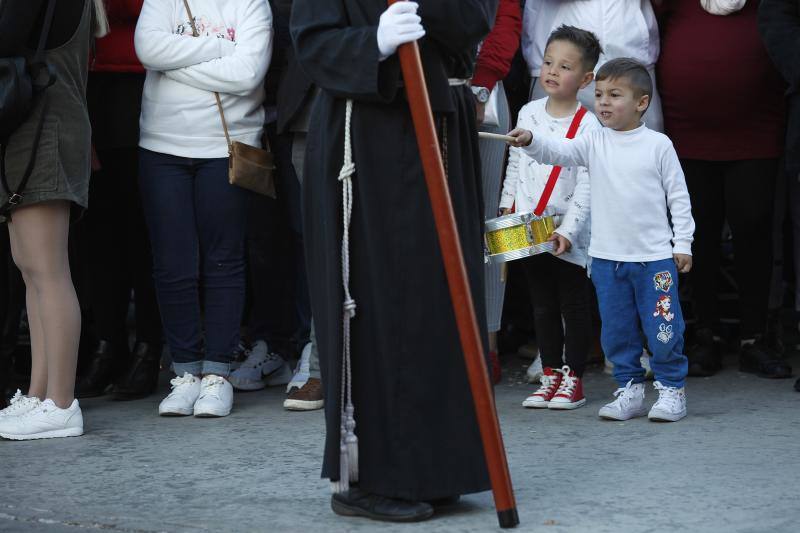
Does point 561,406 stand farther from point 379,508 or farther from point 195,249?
point 379,508

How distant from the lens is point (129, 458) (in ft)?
15.5

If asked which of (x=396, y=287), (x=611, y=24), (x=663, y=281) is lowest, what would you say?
(x=663, y=281)

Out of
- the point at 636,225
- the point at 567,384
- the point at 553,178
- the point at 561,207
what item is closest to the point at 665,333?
the point at 636,225

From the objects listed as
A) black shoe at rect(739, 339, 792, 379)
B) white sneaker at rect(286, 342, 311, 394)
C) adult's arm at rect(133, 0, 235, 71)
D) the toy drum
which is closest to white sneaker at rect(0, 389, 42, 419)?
white sneaker at rect(286, 342, 311, 394)

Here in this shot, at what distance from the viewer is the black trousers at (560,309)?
5.62m

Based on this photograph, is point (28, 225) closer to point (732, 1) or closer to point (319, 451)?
point (319, 451)

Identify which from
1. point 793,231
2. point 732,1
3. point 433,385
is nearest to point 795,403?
point 793,231

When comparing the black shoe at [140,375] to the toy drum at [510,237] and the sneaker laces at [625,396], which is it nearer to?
the toy drum at [510,237]

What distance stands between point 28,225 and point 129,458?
3.30 feet

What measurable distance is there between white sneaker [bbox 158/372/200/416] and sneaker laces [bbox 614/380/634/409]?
1.76m

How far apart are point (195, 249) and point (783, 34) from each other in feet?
8.83

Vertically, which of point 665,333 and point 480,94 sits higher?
point 480,94

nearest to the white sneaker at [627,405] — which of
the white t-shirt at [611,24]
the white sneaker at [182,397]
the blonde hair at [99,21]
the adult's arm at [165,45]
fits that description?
the white t-shirt at [611,24]

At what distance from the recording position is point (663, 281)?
515cm
